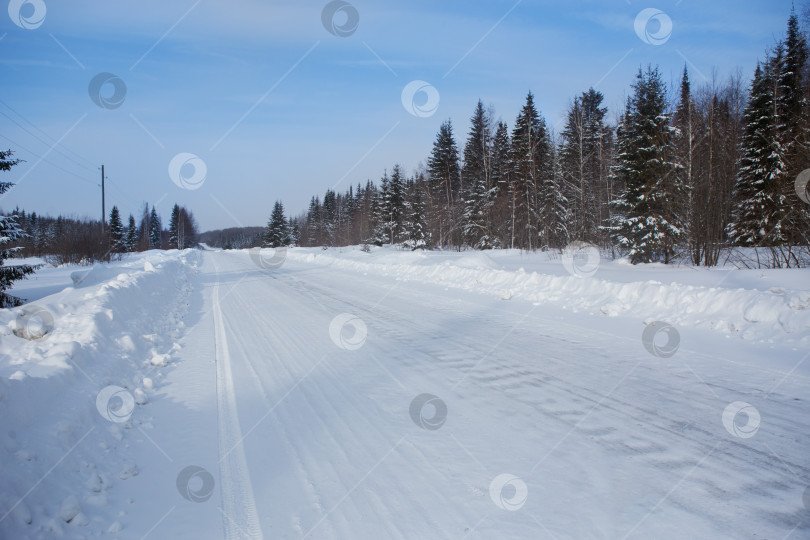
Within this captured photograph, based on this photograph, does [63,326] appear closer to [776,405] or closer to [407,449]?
[407,449]

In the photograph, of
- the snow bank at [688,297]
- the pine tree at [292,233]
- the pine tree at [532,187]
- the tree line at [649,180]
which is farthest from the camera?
the pine tree at [292,233]

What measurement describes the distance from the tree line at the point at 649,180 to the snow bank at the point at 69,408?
18.0 meters

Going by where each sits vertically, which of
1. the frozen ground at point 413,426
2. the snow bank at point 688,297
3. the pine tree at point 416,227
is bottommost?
the frozen ground at point 413,426

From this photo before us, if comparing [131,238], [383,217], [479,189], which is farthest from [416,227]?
[131,238]

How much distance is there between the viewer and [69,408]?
12.5 feet

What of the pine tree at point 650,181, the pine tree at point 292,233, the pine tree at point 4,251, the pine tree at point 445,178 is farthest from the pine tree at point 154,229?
the pine tree at point 650,181

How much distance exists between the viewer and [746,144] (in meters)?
25.1

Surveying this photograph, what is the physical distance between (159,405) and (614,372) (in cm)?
553

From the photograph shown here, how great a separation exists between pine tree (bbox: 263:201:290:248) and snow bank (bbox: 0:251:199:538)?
2799 inches

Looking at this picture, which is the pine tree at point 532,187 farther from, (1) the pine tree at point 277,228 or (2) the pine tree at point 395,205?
(1) the pine tree at point 277,228

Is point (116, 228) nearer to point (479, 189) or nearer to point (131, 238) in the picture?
point (131, 238)

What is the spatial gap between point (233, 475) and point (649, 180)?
2066cm

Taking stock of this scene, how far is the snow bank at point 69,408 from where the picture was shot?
8.75 ft

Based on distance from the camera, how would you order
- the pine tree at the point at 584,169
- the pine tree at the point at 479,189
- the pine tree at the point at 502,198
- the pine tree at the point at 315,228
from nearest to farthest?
1. the pine tree at the point at 584,169
2. the pine tree at the point at 502,198
3. the pine tree at the point at 479,189
4. the pine tree at the point at 315,228
